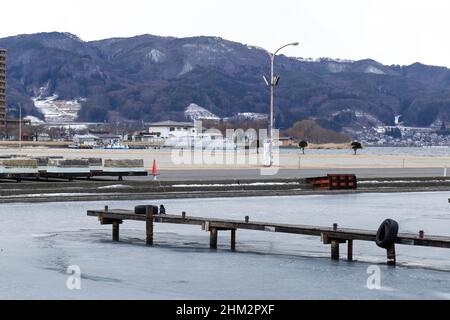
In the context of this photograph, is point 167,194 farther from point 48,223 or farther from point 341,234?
point 341,234

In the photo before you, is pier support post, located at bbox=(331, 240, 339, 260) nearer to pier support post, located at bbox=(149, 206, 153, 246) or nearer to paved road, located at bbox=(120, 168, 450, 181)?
pier support post, located at bbox=(149, 206, 153, 246)

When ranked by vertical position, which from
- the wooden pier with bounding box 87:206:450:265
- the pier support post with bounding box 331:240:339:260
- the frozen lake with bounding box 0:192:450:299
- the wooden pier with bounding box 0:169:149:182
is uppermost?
the wooden pier with bounding box 0:169:149:182

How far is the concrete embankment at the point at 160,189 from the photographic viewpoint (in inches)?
2034

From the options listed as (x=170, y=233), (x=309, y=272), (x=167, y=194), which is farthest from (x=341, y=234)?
(x=167, y=194)

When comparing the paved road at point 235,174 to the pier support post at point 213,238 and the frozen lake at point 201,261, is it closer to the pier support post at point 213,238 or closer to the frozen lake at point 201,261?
the frozen lake at point 201,261

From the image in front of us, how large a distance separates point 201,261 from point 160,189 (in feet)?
Answer: 84.1

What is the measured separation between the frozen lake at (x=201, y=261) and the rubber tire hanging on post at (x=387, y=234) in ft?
2.54

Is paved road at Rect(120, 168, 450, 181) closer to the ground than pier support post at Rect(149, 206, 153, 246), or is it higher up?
higher up

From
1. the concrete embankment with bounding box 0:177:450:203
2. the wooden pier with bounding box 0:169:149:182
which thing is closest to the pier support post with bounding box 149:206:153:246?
the concrete embankment with bounding box 0:177:450:203

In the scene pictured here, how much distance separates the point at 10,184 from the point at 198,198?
Answer: 10590 millimetres

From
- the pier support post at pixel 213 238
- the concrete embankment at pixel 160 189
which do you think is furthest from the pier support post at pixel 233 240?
the concrete embankment at pixel 160 189

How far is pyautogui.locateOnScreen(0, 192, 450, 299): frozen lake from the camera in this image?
24719mm

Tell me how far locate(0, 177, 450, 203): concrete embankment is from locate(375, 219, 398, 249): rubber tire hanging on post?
996 inches

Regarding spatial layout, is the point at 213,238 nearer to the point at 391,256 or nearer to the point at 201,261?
the point at 201,261
